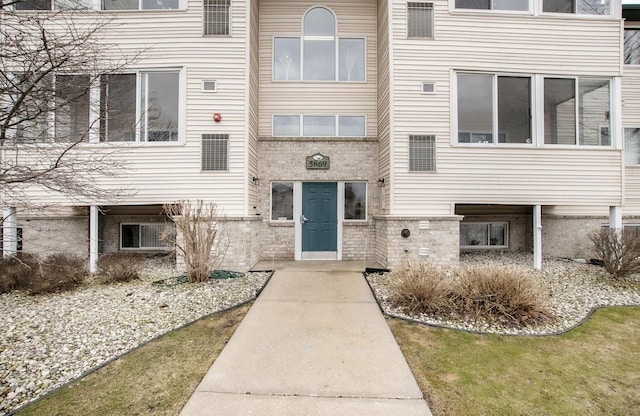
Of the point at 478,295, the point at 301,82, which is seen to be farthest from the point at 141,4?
the point at 478,295

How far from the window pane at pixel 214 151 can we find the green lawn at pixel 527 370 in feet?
18.0

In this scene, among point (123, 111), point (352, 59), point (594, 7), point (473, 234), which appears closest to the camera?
point (123, 111)

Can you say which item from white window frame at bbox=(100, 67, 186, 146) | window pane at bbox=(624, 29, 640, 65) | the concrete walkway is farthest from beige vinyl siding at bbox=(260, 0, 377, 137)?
window pane at bbox=(624, 29, 640, 65)

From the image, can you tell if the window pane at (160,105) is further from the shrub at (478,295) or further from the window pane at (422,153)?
the shrub at (478,295)

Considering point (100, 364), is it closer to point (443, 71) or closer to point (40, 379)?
point (40, 379)

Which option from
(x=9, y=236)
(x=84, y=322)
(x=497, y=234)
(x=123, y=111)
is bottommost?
(x=84, y=322)

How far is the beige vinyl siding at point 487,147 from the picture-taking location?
765 cm

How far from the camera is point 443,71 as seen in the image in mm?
7672

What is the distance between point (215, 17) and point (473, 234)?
9.58 m

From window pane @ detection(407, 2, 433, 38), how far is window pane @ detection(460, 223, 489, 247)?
564 centimetres

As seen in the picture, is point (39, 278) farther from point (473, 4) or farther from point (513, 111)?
point (473, 4)

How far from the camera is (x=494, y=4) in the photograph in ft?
25.8

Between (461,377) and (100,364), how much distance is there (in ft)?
13.1

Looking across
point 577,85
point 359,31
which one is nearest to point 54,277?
point 359,31
